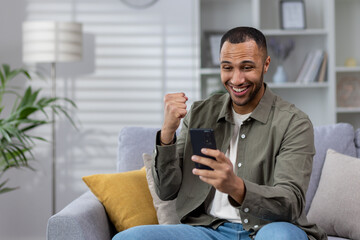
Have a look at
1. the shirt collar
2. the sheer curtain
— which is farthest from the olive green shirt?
the sheer curtain

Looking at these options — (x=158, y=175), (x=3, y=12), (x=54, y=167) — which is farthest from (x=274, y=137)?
(x=3, y=12)

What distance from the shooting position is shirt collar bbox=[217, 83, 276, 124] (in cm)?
179

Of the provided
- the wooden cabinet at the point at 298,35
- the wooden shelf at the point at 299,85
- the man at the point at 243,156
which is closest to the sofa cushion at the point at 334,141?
the man at the point at 243,156

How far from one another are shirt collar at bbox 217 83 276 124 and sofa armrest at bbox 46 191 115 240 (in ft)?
1.87

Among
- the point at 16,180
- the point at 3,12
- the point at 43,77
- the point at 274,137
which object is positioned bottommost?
the point at 16,180

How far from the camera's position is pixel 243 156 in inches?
69.8

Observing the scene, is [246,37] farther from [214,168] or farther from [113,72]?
[113,72]

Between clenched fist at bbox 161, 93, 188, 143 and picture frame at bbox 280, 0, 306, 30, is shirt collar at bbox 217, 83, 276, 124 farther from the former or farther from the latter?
picture frame at bbox 280, 0, 306, 30

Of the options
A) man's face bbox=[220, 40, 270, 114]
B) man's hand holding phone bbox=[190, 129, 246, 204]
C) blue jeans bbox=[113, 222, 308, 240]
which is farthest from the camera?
man's face bbox=[220, 40, 270, 114]

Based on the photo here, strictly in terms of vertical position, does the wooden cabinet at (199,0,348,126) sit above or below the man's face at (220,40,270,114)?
above

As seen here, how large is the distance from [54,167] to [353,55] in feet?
7.75

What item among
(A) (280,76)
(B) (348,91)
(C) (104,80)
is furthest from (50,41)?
(B) (348,91)

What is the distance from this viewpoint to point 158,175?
70.9 inches

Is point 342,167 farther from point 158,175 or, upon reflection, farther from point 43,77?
point 43,77
